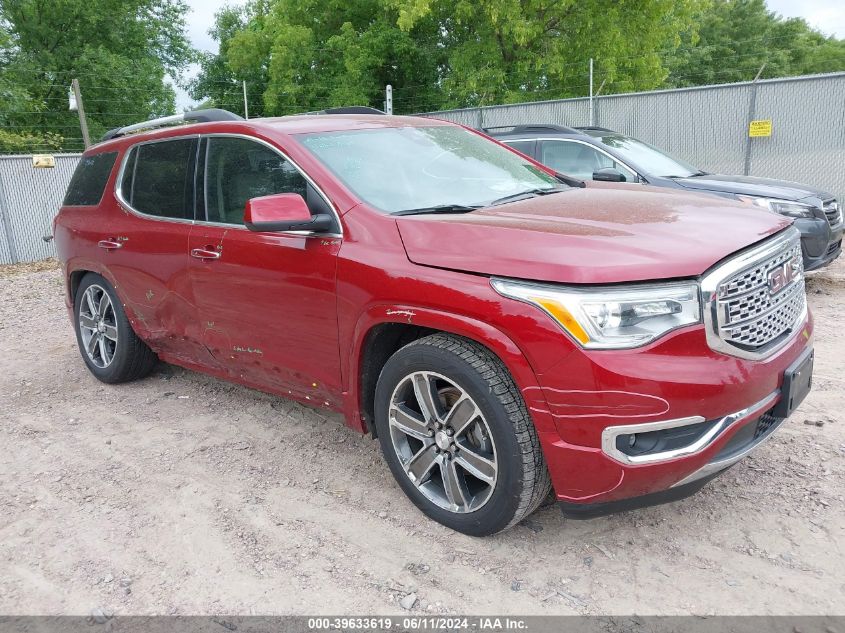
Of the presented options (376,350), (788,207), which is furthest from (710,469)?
(788,207)

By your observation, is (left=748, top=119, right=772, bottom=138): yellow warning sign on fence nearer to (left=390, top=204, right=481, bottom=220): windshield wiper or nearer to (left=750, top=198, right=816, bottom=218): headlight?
(left=750, top=198, right=816, bottom=218): headlight

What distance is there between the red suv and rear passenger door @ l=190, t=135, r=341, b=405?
1cm

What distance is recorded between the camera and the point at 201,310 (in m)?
4.05

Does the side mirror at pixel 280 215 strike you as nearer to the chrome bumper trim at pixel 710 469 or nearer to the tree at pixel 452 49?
the chrome bumper trim at pixel 710 469

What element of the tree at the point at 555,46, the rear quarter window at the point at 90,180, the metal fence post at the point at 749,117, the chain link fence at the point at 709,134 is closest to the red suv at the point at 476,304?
the rear quarter window at the point at 90,180

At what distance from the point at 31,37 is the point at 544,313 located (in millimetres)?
35811

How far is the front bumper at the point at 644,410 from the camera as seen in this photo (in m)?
2.41

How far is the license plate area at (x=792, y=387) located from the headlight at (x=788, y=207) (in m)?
4.25

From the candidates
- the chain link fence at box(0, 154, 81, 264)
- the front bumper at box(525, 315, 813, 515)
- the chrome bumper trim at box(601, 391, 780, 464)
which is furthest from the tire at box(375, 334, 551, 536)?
the chain link fence at box(0, 154, 81, 264)

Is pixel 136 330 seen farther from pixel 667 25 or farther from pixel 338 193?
pixel 667 25

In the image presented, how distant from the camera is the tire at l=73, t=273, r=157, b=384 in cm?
496

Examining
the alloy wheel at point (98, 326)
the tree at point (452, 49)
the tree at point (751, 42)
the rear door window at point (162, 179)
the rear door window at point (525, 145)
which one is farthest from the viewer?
the tree at point (751, 42)

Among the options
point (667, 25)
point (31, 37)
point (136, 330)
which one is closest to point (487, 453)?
point (136, 330)

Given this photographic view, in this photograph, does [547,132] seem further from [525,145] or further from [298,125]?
[298,125]
